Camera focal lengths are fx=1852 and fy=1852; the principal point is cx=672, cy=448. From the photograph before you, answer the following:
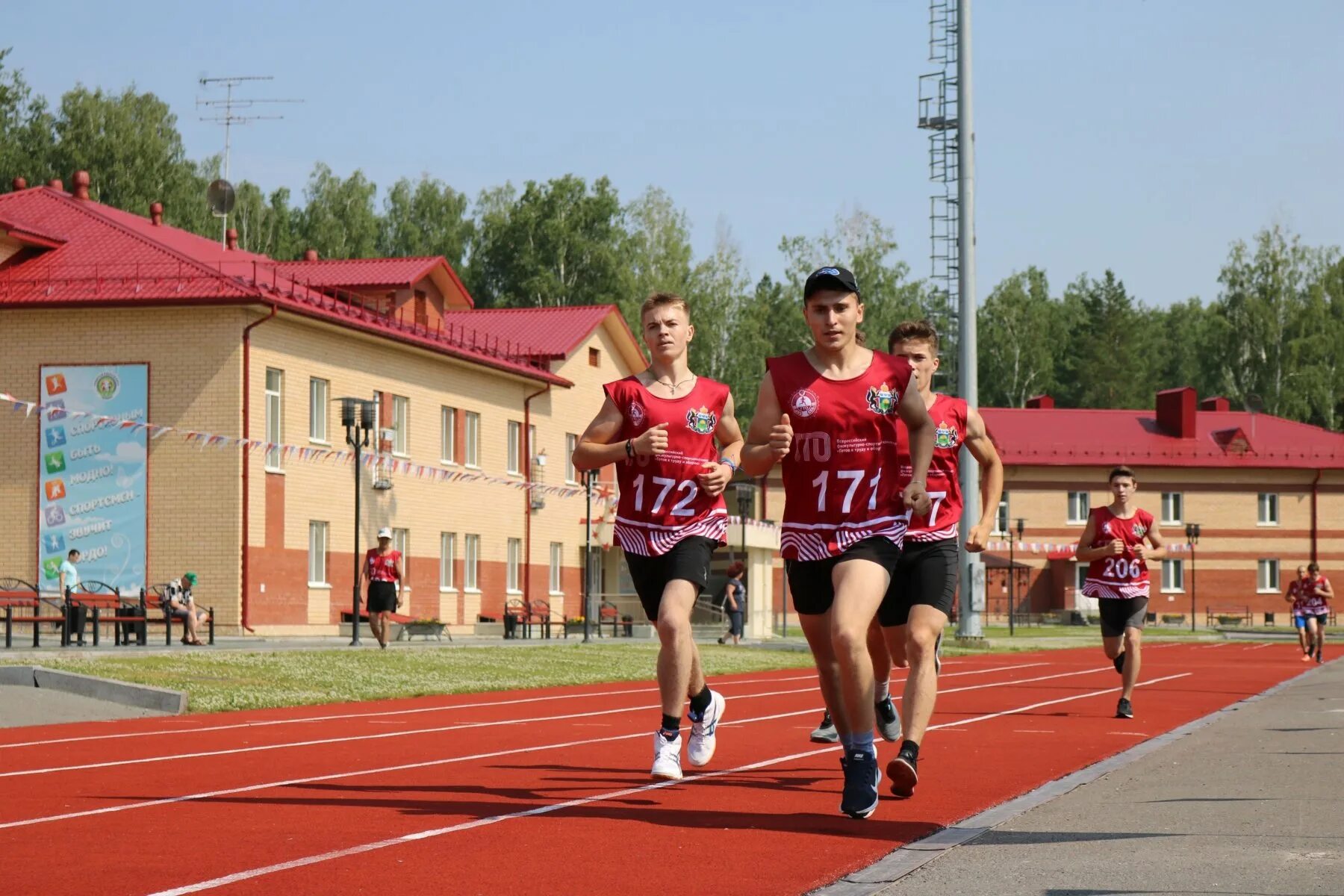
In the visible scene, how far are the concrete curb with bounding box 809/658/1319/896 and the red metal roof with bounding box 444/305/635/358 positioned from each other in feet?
140

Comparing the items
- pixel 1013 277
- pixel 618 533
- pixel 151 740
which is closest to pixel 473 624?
pixel 151 740

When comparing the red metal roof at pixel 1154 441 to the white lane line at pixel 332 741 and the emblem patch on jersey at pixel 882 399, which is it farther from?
the emblem patch on jersey at pixel 882 399

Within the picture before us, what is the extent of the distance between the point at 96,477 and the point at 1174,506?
54.1m

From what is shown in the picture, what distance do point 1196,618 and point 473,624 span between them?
42.8 meters

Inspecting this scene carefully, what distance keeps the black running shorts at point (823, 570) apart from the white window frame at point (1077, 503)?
73.6 meters

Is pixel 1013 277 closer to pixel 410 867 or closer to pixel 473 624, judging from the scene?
pixel 473 624

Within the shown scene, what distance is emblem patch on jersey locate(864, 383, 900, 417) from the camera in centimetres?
783

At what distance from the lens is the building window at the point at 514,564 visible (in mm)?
50250

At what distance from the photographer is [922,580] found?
9156mm

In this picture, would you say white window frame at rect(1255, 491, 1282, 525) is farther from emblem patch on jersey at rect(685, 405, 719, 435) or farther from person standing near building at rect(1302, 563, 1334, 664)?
emblem patch on jersey at rect(685, 405, 719, 435)

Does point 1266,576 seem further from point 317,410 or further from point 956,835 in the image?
point 956,835

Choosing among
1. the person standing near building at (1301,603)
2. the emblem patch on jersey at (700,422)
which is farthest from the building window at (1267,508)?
the emblem patch on jersey at (700,422)

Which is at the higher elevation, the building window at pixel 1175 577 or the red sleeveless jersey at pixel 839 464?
the red sleeveless jersey at pixel 839 464

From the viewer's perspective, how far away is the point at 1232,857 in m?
6.54
